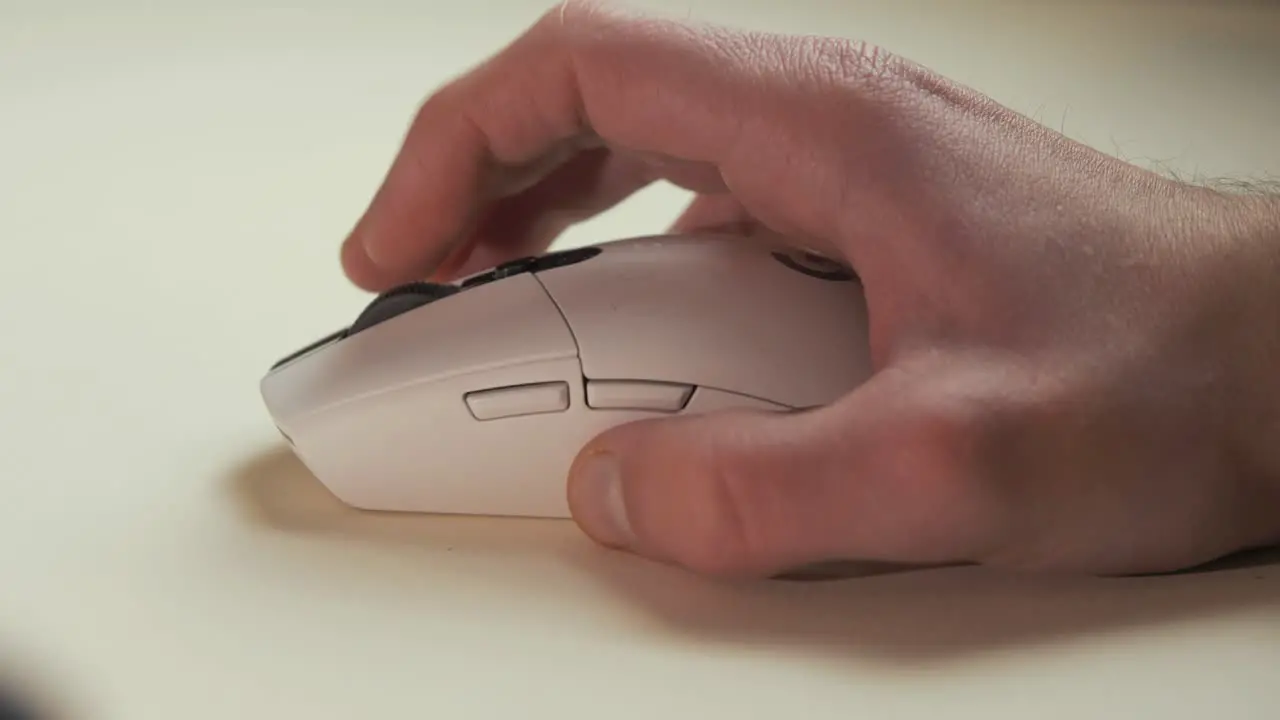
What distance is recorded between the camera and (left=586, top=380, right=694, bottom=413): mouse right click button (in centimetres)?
54

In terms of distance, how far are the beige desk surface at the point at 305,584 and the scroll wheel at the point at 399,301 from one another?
0.08 metres

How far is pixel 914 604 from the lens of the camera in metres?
0.49

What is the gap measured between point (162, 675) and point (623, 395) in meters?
0.21

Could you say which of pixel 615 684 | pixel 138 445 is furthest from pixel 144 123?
pixel 615 684

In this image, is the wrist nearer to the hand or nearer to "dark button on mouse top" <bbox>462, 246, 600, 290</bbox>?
the hand

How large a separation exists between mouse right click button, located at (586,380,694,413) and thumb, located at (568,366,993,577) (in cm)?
3

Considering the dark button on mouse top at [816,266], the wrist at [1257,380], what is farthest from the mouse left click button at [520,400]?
the wrist at [1257,380]

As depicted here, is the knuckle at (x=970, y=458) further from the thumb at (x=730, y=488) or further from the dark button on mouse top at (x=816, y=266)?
the dark button on mouse top at (x=816, y=266)

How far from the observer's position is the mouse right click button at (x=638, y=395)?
0.54 meters

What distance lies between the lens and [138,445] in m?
0.61

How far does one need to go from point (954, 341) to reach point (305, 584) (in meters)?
0.27

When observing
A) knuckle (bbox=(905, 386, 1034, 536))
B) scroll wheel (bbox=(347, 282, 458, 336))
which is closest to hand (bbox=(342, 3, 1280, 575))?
knuckle (bbox=(905, 386, 1034, 536))

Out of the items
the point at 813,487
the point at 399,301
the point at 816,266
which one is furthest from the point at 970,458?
the point at 399,301

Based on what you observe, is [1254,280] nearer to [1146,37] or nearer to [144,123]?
[144,123]
